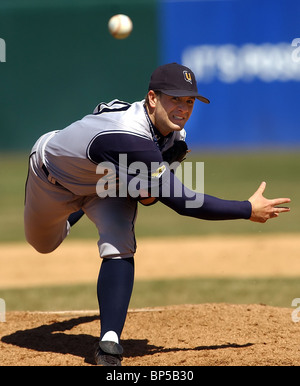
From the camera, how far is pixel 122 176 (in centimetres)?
298

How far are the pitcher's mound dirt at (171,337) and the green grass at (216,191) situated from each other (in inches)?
175

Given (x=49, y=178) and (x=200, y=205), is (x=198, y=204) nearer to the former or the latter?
(x=200, y=205)

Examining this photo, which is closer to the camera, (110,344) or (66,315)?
(110,344)

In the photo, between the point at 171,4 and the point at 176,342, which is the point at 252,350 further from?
the point at 171,4

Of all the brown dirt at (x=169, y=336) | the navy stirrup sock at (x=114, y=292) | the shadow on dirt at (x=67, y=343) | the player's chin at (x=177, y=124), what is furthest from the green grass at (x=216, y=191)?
the player's chin at (x=177, y=124)

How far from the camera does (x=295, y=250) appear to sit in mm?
7117

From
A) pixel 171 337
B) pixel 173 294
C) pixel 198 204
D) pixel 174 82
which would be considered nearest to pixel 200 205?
pixel 198 204

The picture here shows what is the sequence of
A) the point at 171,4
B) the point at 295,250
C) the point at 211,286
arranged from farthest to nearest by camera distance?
1. the point at 171,4
2. the point at 295,250
3. the point at 211,286

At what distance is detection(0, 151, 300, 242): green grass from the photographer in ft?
29.5

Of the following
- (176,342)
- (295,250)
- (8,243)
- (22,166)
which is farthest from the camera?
(22,166)

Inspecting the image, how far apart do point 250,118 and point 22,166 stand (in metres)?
5.73

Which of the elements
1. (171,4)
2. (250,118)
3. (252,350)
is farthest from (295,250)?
(171,4)

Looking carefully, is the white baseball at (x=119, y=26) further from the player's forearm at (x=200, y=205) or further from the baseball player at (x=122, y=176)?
the player's forearm at (x=200, y=205)

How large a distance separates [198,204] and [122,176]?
37 cm
